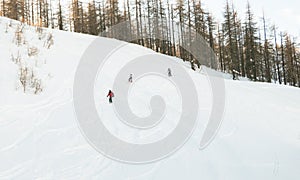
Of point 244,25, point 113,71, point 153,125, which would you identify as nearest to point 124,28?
point 244,25

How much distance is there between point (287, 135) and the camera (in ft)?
26.5

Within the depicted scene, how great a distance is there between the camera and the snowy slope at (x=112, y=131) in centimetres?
495

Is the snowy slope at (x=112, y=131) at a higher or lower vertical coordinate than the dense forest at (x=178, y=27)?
lower

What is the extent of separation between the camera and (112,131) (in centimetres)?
633

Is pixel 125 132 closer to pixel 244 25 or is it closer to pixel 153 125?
pixel 153 125

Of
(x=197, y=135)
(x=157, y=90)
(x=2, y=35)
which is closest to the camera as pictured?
(x=197, y=135)

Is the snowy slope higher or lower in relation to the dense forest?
lower

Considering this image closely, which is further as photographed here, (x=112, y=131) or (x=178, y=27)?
(x=178, y=27)

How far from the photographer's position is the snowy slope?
495 cm

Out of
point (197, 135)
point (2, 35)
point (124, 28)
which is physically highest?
point (124, 28)

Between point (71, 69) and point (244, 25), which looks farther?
point (244, 25)

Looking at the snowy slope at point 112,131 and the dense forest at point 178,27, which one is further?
the dense forest at point 178,27

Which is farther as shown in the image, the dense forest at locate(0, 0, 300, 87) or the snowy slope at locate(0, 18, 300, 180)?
the dense forest at locate(0, 0, 300, 87)

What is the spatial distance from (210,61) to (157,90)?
33.3 m
